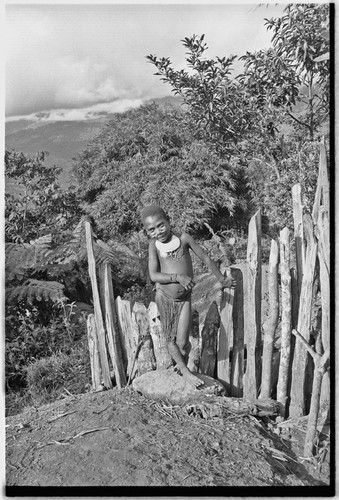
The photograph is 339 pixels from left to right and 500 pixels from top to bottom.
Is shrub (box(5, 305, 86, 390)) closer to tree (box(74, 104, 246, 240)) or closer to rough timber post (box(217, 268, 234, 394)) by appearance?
rough timber post (box(217, 268, 234, 394))

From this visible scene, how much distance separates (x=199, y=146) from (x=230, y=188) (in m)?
0.91

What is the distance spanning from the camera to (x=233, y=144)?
4855mm

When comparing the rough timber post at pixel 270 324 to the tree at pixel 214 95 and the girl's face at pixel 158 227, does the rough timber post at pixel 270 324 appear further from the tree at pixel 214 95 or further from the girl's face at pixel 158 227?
the tree at pixel 214 95

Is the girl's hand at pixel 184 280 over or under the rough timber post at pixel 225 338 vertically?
over

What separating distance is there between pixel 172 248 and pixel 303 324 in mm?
927

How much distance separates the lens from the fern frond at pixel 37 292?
14.6 ft

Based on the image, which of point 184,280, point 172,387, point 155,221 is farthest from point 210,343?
point 155,221

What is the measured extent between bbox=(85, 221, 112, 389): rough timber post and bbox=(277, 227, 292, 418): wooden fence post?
3.81 ft

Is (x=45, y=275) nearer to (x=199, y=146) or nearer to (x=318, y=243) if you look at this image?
(x=199, y=146)

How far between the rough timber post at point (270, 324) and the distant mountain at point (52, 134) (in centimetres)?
195

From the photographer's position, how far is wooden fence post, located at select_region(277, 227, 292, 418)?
312 cm

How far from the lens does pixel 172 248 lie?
3.02 metres

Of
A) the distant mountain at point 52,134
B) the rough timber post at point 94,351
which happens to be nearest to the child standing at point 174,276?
the rough timber post at point 94,351

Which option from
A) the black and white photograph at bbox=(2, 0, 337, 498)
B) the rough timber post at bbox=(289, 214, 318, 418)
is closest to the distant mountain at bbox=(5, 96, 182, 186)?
the black and white photograph at bbox=(2, 0, 337, 498)
